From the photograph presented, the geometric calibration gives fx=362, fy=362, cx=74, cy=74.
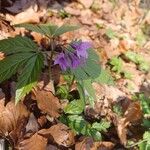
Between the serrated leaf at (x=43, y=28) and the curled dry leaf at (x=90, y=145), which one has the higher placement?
the serrated leaf at (x=43, y=28)

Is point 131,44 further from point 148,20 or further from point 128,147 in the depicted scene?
point 128,147

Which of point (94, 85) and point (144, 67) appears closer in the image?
point (94, 85)

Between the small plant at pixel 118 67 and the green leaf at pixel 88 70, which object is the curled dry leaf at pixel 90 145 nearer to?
the green leaf at pixel 88 70

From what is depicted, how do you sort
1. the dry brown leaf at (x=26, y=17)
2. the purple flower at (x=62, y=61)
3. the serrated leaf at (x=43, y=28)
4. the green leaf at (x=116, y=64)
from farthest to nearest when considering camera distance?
the green leaf at (x=116, y=64), the dry brown leaf at (x=26, y=17), the serrated leaf at (x=43, y=28), the purple flower at (x=62, y=61)

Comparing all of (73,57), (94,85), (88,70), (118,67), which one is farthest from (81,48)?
(118,67)

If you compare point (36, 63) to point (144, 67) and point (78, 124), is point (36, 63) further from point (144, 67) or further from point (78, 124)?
point (144, 67)

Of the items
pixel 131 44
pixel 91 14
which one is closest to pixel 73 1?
pixel 91 14

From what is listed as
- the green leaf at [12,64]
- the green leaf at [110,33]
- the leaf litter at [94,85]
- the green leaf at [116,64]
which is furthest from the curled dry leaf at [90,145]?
the green leaf at [110,33]
